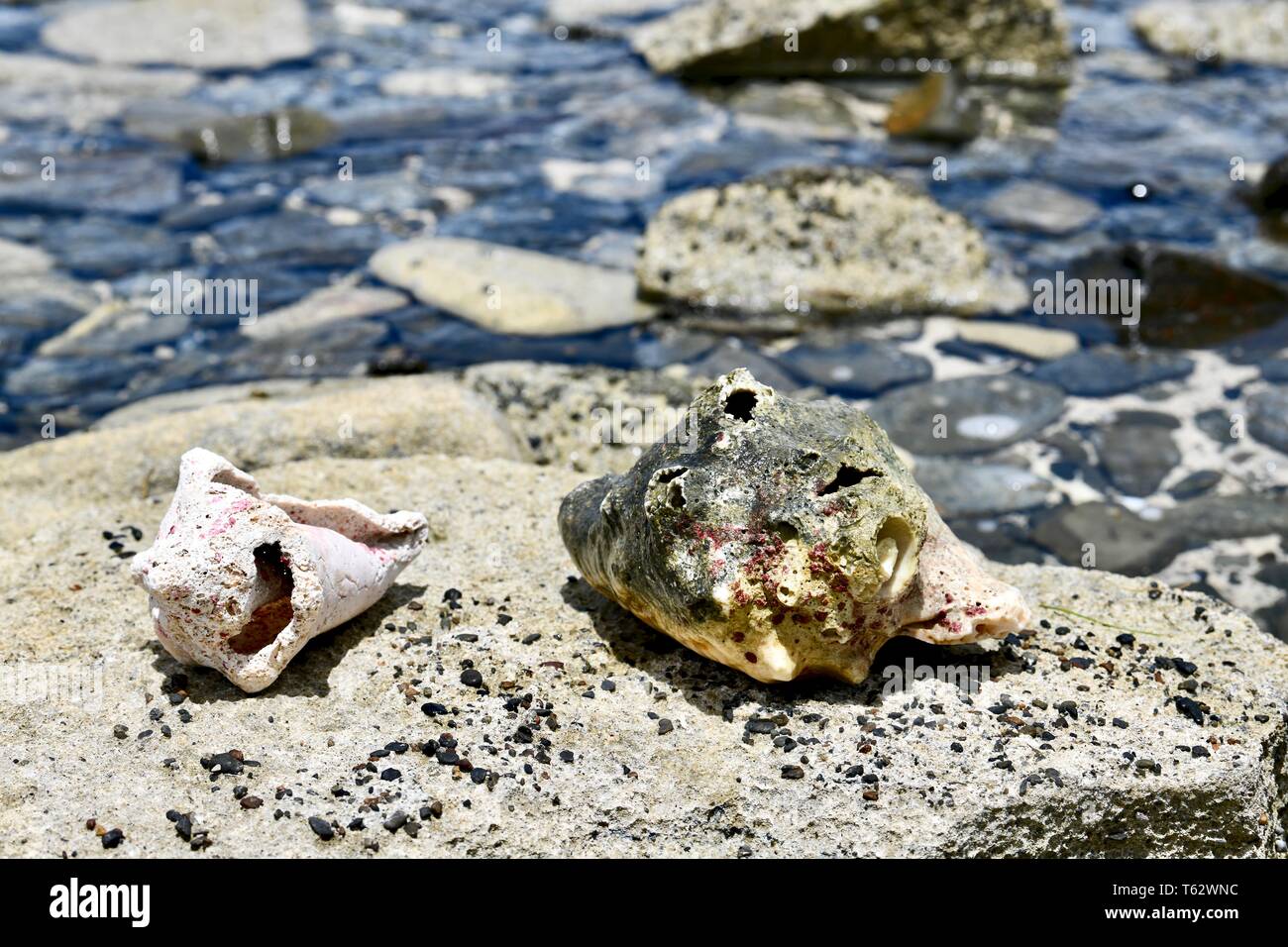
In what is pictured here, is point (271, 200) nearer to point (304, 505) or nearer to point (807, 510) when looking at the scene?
point (304, 505)

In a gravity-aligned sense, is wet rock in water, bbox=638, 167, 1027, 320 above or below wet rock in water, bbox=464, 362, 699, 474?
above

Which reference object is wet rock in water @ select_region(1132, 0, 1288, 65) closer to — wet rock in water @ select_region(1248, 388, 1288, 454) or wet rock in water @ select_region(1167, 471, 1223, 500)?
wet rock in water @ select_region(1248, 388, 1288, 454)

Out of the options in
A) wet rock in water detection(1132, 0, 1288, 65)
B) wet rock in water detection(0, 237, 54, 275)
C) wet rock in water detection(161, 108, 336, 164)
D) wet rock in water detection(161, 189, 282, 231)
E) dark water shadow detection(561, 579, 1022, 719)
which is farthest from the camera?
wet rock in water detection(1132, 0, 1288, 65)

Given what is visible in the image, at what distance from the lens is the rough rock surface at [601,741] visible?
3.40 meters

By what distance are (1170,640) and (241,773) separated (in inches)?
105

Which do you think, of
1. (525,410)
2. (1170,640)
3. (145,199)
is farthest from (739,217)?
(1170,640)

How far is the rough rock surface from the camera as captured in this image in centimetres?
340

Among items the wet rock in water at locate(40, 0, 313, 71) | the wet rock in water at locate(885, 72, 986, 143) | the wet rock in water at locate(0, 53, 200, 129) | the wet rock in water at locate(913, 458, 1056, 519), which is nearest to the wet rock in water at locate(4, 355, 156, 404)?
the wet rock in water at locate(0, 53, 200, 129)

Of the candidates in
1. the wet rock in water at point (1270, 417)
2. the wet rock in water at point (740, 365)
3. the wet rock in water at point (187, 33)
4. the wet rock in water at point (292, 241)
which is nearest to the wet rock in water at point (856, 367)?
the wet rock in water at point (740, 365)

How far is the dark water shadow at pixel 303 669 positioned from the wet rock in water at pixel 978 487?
274 centimetres

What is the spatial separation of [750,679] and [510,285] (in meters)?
4.24

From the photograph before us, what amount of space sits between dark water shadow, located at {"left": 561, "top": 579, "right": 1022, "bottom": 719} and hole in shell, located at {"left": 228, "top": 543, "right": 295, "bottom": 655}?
85 centimetres

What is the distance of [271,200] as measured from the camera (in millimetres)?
8867

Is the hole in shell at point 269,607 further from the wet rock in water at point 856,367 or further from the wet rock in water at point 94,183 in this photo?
the wet rock in water at point 94,183
